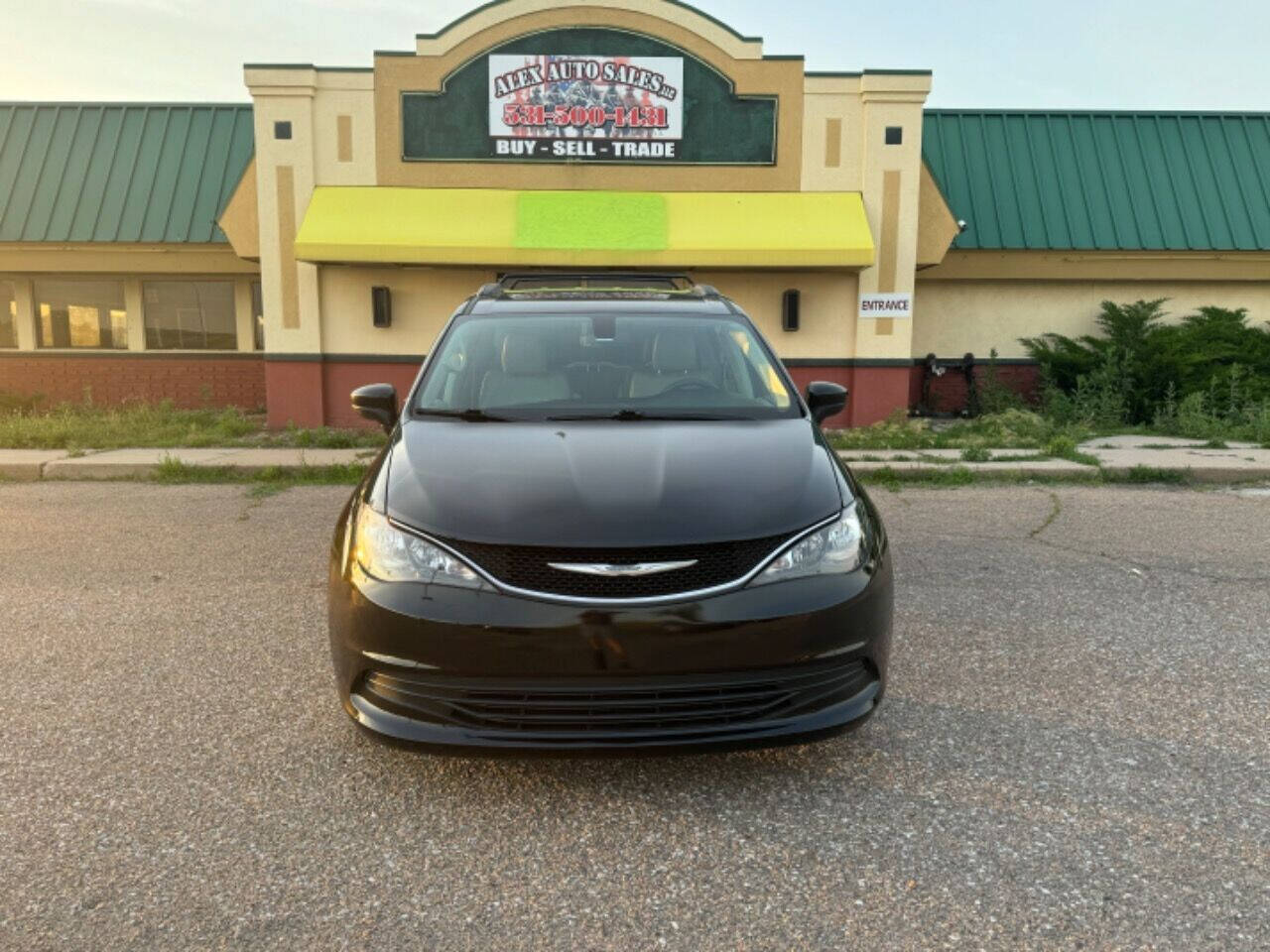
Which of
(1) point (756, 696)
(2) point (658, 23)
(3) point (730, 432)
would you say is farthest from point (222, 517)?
(2) point (658, 23)

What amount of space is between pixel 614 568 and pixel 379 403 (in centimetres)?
199

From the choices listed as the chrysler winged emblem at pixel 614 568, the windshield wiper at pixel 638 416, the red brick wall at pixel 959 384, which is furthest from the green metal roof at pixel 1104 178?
the chrysler winged emblem at pixel 614 568

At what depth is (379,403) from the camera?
14.5ft

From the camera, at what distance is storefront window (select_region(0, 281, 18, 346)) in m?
16.5

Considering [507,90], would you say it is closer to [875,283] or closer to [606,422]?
[875,283]

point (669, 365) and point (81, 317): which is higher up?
point (81, 317)

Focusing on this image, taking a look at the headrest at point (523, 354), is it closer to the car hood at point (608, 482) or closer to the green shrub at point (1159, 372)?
the car hood at point (608, 482)

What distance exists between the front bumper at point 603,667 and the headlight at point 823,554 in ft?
0.13

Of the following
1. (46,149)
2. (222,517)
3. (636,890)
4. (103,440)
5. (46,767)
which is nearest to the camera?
(636,890)

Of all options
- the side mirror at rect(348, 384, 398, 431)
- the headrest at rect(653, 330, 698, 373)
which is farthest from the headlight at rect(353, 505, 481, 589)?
the headrest at rect(653, 330, 698, 373)

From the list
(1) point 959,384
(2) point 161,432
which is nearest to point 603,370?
(2) point 161,432

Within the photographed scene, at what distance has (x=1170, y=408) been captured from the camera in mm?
13211

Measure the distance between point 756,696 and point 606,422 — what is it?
4.45 feet

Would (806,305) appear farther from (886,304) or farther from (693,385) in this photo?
(693,385)
